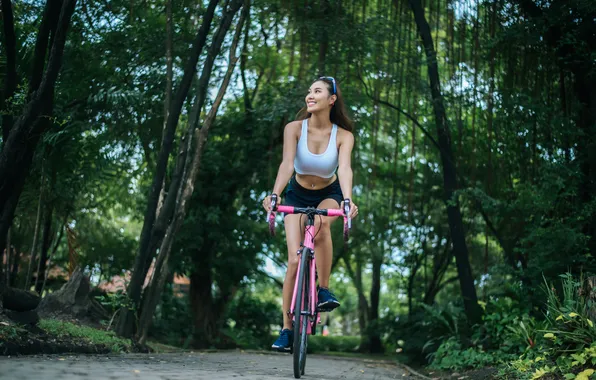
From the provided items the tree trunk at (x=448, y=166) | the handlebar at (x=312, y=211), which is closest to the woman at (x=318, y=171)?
Result: the handlebar at (x=312, y=211)

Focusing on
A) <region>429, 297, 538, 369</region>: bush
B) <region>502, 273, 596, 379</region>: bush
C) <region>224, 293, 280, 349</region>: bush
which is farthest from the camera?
<region>224, 293, 280, 349</region>: bush

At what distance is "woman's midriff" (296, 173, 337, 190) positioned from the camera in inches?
246

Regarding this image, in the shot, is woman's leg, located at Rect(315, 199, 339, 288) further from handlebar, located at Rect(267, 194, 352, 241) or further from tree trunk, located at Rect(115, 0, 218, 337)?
tree trunk, located at Rect(115, 0, 218, 337)

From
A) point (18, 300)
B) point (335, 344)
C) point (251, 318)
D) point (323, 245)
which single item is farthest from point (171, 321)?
point (323, 245)

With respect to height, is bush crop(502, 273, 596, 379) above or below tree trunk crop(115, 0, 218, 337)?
below

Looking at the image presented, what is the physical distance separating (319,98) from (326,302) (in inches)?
68.0

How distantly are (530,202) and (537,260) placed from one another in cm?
74

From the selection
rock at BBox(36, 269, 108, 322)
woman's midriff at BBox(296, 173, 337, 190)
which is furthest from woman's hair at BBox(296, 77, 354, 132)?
rock at BBox(36, 269, 108, 322)

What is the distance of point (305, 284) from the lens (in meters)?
5.82

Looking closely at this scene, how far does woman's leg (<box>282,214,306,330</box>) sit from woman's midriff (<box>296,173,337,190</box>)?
35 centimetres

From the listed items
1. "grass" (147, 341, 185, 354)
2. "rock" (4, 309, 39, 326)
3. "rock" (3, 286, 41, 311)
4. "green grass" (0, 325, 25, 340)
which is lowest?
"grass" (147, 341, 185, 354)

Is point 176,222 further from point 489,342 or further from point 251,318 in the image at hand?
point 251,318

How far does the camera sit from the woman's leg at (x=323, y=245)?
6059mm

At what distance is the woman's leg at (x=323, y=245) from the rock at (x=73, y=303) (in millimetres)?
6081
